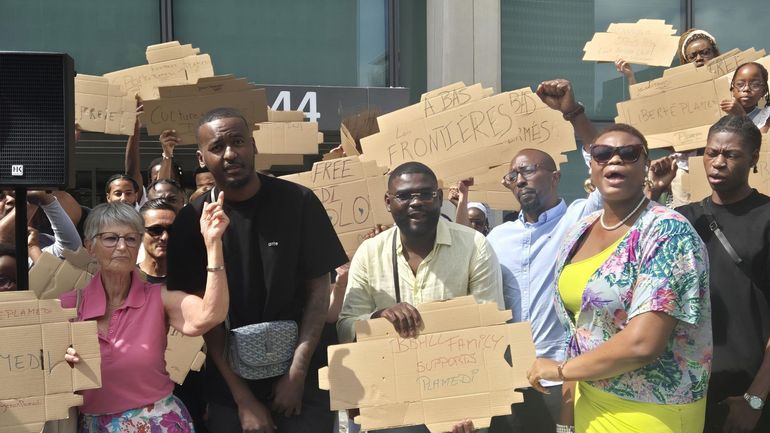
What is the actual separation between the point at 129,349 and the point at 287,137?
8.74 ft

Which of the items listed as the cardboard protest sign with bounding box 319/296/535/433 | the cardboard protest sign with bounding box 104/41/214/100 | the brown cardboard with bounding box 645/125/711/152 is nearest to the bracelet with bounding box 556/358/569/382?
the cardboard protest sign with bounding box 319/296/535/433

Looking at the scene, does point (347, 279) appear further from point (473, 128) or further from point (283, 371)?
point (473, 128)

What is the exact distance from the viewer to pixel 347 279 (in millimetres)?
4086

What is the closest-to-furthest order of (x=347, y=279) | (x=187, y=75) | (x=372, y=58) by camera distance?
(x=347, y=279)
(x=187, y=75)
(x=372, y=58)

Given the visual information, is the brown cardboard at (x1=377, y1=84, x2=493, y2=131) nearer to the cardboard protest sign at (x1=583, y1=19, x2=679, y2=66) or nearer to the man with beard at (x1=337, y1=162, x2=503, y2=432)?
the man with beard at (x1=337, y1=162, x2=503, y2=432)

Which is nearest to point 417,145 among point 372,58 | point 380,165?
point 380,165

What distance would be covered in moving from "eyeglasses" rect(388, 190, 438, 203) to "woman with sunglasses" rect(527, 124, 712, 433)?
2.57 ft

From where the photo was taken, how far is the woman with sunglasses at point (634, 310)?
286 cm

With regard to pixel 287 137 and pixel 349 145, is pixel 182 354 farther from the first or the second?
pixel 287 137

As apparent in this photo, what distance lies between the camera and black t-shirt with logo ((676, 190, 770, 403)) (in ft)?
11.6

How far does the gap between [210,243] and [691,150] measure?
11.9 feet

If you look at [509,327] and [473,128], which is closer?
[509,327]

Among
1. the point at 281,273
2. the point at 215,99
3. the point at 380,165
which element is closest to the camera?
the point at 281,273

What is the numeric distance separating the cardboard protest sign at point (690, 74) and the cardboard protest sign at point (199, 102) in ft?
8.01
